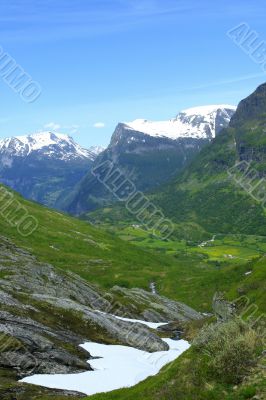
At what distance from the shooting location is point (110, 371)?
66.0 metres

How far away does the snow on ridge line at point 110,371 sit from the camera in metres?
57.8

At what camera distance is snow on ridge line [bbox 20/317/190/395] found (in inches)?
2276

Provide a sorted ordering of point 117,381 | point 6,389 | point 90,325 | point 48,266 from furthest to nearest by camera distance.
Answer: point 48,266 < point 90,325 < point 117,381 < point 6,389

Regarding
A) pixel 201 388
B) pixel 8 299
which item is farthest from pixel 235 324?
pixel 8 299

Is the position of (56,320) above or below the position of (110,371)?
below

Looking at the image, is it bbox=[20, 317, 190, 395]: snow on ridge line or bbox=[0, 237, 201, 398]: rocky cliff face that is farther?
bbox=[0, 237, 201, 398]: rocky cliff face

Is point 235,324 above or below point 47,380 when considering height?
above

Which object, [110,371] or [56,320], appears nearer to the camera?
[110,371]

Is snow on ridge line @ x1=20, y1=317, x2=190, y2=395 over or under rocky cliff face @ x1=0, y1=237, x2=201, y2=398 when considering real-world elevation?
over

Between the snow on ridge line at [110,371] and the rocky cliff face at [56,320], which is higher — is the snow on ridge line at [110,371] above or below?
above

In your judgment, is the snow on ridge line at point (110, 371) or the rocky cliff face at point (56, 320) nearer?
the snow on ridge line at point (110, 371)

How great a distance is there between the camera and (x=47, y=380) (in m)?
58.2

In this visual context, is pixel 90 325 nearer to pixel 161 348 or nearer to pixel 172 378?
pixel 161 348

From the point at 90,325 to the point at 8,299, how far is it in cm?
1760
